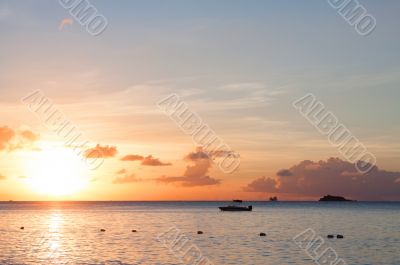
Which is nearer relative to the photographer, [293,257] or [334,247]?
[293,257]

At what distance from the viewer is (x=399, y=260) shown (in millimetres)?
66625

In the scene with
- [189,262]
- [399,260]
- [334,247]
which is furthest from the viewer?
[334,247]

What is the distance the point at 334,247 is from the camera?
3196 inches

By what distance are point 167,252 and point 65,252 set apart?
46.4 ft

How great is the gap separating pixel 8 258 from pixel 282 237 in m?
50.7

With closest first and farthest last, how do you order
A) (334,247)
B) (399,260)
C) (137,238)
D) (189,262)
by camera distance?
1. (189,262)
2. (399,260)
3. (334,247)
4. (137,238)

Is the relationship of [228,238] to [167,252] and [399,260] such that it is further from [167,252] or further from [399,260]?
[399,260]

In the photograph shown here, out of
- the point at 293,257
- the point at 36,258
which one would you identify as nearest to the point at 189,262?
the point at 293,257

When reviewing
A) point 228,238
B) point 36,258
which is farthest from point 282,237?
point 36,258

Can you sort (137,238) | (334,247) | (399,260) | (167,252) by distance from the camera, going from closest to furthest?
1. (399,260)
2. (167,252)
3. (334,247)
4. (137,238)

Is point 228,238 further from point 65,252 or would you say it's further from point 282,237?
point 65,252

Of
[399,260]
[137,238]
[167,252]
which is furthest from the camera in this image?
[137,238]

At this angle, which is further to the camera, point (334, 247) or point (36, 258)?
point (334, 247)

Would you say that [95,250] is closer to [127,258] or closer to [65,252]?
[65,252]
